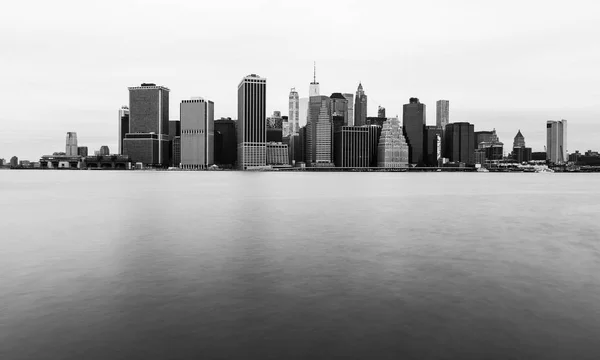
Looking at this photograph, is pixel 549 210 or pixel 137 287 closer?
pixel 137 287

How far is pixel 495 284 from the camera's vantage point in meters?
28.0

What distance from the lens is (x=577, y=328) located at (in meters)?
20.4

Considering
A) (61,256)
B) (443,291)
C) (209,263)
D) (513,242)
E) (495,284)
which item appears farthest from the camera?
(513,242)

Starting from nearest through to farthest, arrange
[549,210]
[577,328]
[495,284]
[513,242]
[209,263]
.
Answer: [577,328] → [495,284] → [209,263] → [513,242] → [549,210]

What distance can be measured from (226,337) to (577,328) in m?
15.7

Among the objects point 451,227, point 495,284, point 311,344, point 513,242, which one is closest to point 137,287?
point 311,344

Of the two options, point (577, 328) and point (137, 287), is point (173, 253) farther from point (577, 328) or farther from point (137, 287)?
point (577, 328)

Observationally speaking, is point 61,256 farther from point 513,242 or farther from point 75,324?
point 513,242

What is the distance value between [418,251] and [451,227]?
17.5 m

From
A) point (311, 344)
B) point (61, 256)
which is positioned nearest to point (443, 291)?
point (311, 344)

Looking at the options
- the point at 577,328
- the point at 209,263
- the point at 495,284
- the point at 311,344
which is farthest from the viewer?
the point at 209,263

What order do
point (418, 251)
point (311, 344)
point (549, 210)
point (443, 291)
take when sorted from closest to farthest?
point (311, 344) < point (443, 291) < point (418, 251) < point (549, 210)

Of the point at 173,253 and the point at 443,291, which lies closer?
the point at 443,291

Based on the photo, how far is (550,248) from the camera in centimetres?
4097
